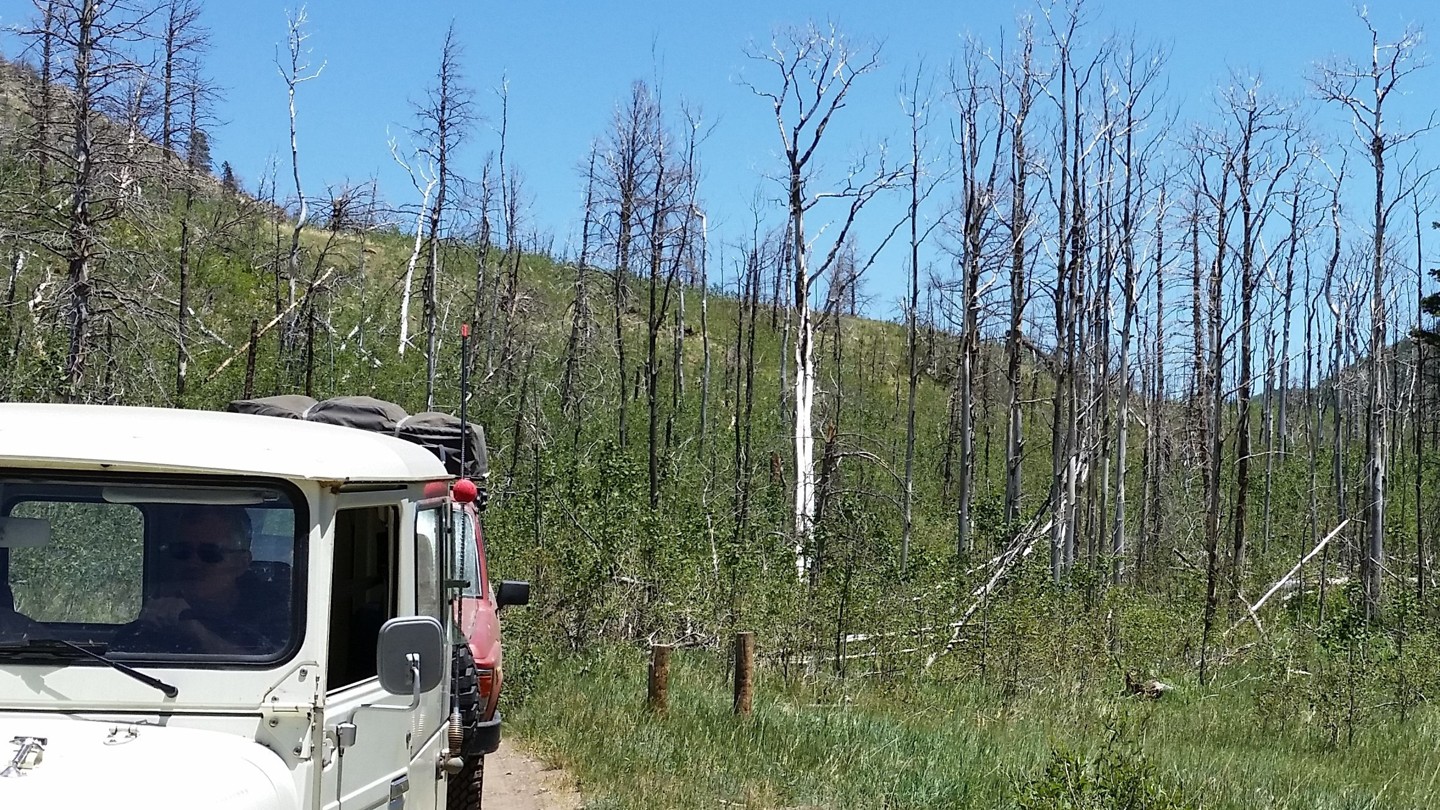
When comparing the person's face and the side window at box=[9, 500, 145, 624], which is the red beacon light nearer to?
the person's face

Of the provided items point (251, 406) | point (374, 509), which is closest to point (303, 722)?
point (374, 509)

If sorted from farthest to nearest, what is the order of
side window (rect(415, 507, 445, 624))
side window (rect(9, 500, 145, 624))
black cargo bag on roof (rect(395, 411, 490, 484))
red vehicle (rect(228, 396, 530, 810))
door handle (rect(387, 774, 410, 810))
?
black cargo bag on roof (rect(395, 411, 490, 484)) → red vehicle (rect(228, 396, 530, 810)) → side window (rect(415, 507, 445, 624)) → door handle (rect(387, 774, 410, 810)) → side window (rect(9, 500, 145, 624))

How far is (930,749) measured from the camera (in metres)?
9.58

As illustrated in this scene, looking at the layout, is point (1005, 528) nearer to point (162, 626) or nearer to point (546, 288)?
point (162, 626)

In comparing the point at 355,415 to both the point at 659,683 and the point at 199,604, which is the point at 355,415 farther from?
the point at 659,683

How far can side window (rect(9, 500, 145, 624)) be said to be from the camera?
3496 mm

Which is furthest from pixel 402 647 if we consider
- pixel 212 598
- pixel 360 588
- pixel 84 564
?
pixel 84 564

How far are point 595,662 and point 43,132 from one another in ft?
31.2

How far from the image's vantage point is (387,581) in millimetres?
3984

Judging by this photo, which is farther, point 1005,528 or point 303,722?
point 1005,528

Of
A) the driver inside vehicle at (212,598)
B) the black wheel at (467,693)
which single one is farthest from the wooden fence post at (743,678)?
the driver inside vehicle at (212,598)

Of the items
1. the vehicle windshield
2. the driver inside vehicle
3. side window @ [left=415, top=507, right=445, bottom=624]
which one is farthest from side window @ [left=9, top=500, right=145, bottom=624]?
side window @ [left=415, top=507, right=445, bottom=624]

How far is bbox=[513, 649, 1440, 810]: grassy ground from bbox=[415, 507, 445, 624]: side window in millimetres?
3744

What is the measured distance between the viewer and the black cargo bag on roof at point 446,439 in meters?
7.39
